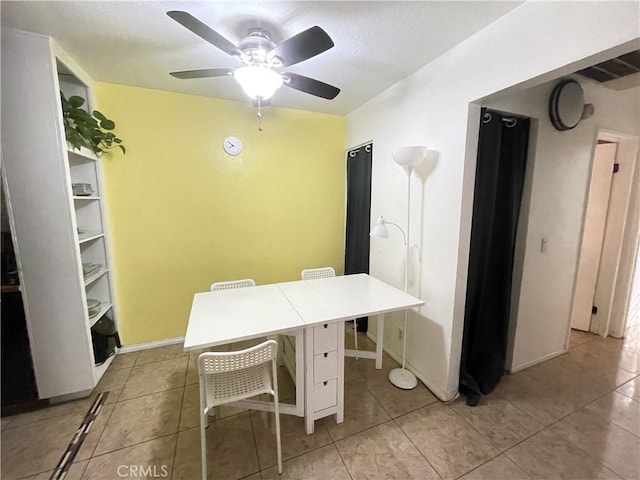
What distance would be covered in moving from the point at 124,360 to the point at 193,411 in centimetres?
112

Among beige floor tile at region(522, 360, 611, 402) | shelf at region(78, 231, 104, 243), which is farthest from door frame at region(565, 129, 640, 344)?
shelf at region(78, 231, 104, 243)

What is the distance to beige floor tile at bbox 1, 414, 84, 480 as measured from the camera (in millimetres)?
1530

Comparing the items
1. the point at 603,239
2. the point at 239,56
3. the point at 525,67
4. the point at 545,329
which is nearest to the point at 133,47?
the point at 239,56

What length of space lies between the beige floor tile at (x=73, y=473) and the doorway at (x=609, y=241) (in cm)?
418

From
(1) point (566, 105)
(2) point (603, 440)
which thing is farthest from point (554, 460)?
(1) point (566, 105)

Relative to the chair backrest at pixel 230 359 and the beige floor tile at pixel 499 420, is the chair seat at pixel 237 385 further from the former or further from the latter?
the beige floor tile at pixel 499 420

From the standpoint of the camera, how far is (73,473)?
1.50 meters

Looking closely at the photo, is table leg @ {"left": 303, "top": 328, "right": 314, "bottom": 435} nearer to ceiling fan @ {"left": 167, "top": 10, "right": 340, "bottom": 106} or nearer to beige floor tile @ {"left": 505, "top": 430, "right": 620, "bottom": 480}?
beige floor tile @ {"left": 505, "top": 430, "right": 620, "bottom": 480}

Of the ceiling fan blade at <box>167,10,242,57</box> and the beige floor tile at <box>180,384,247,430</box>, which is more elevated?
the ceiling fan blade at <box>167,10,242,57</box>

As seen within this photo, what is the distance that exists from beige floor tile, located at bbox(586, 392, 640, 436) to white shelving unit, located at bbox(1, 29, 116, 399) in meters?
3.76

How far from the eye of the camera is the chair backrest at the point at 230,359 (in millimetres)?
1330

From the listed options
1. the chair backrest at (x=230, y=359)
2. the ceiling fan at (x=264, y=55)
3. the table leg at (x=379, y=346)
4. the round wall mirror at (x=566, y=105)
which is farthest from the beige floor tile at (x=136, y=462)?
the round wall mirror at (x=566, y=105)

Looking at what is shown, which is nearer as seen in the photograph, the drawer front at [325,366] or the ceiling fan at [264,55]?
the ceiling fan at [264,55]

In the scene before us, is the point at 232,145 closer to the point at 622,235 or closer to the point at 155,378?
the point at 155,378
